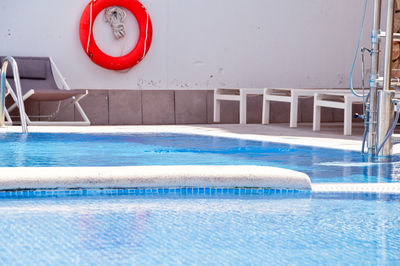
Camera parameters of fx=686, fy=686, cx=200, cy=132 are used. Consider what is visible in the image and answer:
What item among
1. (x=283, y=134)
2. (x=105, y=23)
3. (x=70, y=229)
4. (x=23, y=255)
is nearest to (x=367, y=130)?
(x=283, y=134)

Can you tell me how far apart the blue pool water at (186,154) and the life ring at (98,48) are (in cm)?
176

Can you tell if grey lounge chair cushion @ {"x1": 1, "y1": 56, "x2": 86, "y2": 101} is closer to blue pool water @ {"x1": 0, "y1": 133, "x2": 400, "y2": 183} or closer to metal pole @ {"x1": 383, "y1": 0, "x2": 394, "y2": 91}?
blue pool water @ {"x1": 0, "y1": 133, "x2": 400, "y2": 183}

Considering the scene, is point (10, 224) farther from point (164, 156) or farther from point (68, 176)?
point (164, 156)

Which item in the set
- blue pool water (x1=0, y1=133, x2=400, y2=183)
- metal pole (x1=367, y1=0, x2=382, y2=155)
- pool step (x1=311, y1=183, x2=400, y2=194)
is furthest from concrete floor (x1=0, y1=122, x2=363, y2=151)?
pool step (x1=311, y1=183, x2=400, y2=194)

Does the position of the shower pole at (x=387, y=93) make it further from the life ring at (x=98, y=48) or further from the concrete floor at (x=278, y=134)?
the life ring at (x=98, y=48)

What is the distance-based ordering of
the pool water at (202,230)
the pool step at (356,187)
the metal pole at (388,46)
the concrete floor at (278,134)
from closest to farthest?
the pool water at (202,230), the pool step at (356,187), the metal pole at (388,46), the concrete floor at (278,134)

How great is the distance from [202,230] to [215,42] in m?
5.41

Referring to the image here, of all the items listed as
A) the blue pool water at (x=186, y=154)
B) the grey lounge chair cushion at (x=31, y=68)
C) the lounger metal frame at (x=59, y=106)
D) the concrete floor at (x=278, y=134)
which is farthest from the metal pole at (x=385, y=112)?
the grey lounge chair cushion at (x=31, y=68)

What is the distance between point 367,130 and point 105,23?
12.1ft

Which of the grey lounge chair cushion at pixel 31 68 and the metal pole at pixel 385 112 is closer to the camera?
the metal pole at pixel 385 112

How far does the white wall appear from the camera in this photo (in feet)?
22.2

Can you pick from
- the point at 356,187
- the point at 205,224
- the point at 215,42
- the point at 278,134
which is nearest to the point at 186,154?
the point at 356,187

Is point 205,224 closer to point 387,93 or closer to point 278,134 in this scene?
point 387,93

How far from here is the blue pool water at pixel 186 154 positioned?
336cm
